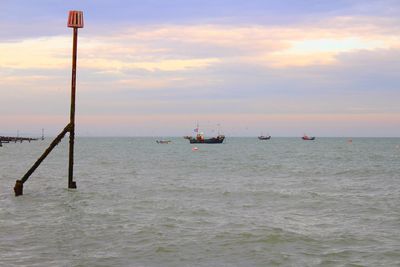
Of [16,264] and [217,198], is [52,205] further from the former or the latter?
[16,264]

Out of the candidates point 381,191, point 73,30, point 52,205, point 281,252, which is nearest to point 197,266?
point 281,252

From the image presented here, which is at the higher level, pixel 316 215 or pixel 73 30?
pixel 73 30

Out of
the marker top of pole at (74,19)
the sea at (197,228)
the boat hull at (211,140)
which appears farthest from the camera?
the boat hull at (211,140)

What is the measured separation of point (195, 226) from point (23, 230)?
5.96 metres

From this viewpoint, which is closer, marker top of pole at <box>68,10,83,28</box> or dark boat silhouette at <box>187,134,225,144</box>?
marker top of pole at <box>68,10,83,28</box>

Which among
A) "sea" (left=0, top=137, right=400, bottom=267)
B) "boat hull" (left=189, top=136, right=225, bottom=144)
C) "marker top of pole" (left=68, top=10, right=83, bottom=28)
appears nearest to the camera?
"sea" (left=0, top=137, right=400, bottom=267)

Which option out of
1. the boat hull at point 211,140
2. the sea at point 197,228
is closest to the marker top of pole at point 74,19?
the sea at point 197,228

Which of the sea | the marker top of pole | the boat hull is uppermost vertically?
the marker top of pole

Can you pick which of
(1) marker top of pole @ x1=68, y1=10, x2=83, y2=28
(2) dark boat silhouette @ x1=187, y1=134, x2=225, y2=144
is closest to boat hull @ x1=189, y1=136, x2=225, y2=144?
(2) dark boat silhouette @ x1=187, y1=134, x2=225, y2=144

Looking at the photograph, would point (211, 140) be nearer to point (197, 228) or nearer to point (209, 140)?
point (209, 140)

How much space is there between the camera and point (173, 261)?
13.0 metres

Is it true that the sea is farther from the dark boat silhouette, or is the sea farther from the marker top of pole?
the dark boat silhouette

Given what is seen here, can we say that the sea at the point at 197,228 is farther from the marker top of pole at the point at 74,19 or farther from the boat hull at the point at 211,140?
the boat hull at the point at 211,140

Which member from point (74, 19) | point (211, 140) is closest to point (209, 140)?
point (211, 140)
